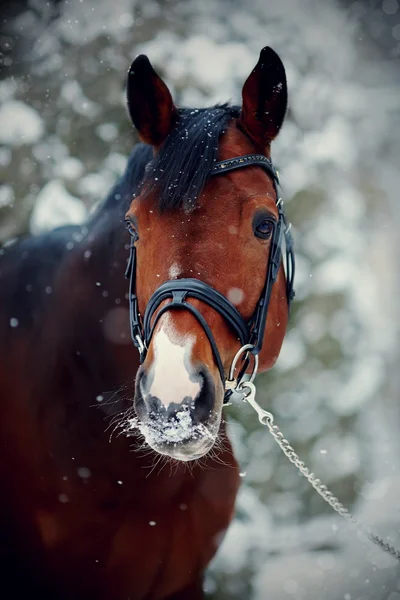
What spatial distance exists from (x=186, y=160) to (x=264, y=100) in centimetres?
59

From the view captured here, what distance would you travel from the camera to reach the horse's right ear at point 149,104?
7.97ft

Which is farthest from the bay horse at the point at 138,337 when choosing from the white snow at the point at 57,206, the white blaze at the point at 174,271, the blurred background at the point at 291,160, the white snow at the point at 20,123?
the white snow at the point at 20,123

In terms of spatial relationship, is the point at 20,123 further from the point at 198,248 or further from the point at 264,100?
the point at 198,248

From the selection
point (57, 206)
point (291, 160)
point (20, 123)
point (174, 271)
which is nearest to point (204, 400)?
point (174, 271)

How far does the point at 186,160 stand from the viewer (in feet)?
7.25

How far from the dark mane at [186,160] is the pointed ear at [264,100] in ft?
0.44

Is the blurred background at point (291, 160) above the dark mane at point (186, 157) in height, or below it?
above


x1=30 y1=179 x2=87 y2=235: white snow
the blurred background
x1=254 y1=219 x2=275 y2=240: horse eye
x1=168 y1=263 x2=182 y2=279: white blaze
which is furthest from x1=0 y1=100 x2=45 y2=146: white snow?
x1=168 y1=263 x2=182 y2=279: white blaze

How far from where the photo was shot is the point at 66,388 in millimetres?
2828

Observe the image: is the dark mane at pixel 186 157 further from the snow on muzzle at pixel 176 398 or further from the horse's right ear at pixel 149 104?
the snow on muzzle at pixel 176 398

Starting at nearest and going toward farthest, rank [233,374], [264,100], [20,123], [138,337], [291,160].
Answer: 1. [233,374]
2. [138,337]
3. [264,100]
4. [20,123]
5. [291,160]

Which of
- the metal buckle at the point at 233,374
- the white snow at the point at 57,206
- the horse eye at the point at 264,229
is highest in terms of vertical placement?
the white snow at the point at 57,206

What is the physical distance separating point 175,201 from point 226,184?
0.89 ft

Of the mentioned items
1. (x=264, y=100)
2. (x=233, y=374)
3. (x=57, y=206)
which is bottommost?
(x=233, y=374)
